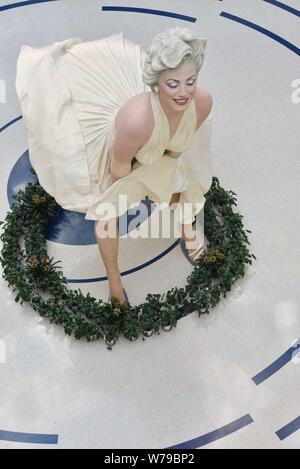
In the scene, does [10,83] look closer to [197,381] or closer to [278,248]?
[278,248]

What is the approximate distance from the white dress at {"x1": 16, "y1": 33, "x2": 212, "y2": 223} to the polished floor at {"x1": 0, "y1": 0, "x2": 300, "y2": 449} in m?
0.70

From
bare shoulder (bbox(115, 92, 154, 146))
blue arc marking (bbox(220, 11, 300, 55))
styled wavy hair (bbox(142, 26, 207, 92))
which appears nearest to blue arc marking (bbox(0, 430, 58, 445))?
bare shoulder (bbox(115, 92, 154, 146))

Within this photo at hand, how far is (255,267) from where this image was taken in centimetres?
344

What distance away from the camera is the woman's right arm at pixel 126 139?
240 centimetres

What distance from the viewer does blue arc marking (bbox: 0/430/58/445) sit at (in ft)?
9.52

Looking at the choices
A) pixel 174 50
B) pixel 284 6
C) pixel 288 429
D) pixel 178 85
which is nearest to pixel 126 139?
pixel 178 85

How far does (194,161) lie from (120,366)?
1123 millimetres

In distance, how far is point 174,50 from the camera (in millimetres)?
2168

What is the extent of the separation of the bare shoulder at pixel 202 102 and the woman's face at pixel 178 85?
0.16 meters

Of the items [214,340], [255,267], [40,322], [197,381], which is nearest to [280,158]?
[255,267]

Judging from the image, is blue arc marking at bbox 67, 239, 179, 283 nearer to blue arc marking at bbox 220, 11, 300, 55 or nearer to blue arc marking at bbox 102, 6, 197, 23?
blue arc marking at bbox 220, 11, 300, 55

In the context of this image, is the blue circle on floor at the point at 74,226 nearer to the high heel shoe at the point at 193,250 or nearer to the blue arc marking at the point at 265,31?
the high heel shoe at the point at 193,250
